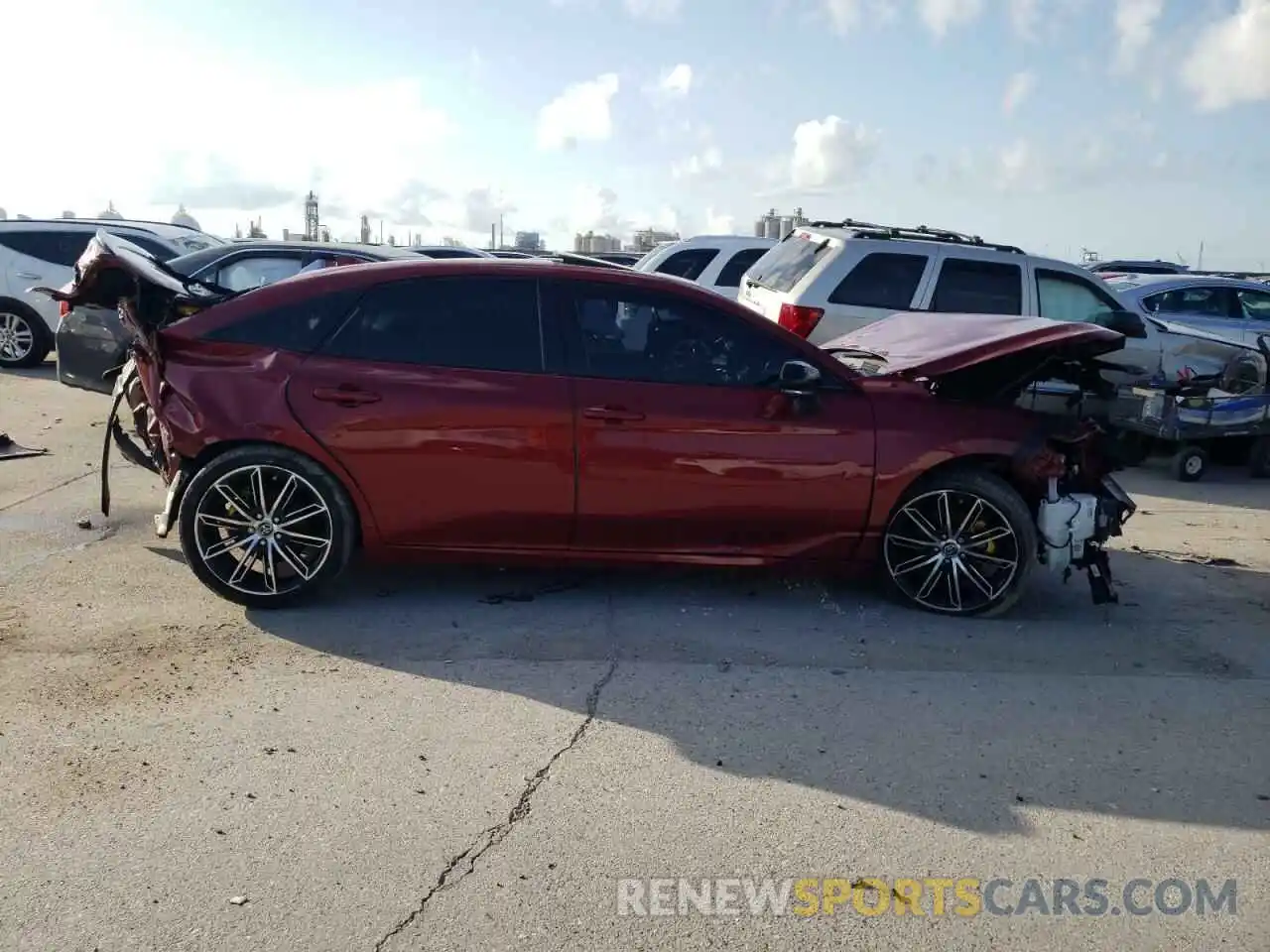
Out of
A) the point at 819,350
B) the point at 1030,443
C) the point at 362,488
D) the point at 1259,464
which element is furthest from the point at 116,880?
the point at 1259,464

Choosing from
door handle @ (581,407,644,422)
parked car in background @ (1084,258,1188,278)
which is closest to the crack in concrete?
door handle @ (581,407,644,422)

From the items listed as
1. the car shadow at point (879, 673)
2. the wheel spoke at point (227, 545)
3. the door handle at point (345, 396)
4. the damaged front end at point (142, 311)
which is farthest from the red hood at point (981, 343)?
the damaged front end at point (142, 311)

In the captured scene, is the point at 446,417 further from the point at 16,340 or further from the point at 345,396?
the point at 16,340

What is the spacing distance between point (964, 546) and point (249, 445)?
3562 millimetres

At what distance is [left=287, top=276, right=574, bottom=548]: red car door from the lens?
527 cm

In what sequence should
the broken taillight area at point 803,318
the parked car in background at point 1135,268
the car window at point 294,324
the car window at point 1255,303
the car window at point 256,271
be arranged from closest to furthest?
the car window at point 294,324
the broken taillight area at point 803,318
the car window at point 256,271
the car window at point 1255,303
the parked car in background at point 1135,268

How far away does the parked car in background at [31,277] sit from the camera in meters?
13.5

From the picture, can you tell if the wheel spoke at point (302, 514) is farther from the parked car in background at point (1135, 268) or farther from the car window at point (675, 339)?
the parked car in background at point (1135, 268)

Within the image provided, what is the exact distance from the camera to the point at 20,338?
1358 centimetres

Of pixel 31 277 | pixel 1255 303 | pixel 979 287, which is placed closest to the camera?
pixel 979 287

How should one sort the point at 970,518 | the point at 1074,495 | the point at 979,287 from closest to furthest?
1. the point at 970,518
2. the point at 1074,495
3. the point at 979,287

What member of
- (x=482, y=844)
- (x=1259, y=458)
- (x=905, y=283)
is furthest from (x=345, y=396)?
(x=1259, y=458)

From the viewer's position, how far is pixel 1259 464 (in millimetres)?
10195

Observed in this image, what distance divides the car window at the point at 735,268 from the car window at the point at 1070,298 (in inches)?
148
